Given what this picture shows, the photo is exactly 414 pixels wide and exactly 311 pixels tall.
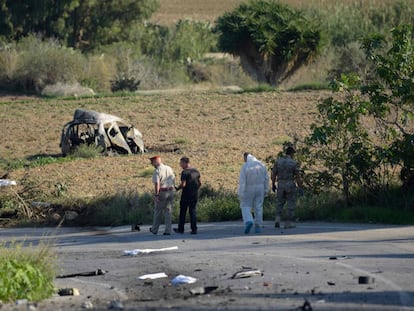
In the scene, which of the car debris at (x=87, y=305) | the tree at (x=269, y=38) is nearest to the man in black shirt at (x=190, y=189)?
the car debris at (x=87, y=305)

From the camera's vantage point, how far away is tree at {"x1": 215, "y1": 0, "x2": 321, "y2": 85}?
54.2 meters

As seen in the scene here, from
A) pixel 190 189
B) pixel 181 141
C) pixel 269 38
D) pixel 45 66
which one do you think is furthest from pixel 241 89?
pixel 190 189

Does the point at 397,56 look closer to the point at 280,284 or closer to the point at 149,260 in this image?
the point at 149,260

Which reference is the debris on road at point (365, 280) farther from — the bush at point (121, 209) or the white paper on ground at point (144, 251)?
the bush at point (121, 209)

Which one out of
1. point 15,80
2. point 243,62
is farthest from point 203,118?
point 15,80

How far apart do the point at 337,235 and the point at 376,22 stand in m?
55.1

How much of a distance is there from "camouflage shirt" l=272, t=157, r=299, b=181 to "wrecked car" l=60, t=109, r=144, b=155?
51.0 feet

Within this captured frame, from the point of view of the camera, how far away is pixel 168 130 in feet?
135

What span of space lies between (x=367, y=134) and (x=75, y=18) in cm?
5559

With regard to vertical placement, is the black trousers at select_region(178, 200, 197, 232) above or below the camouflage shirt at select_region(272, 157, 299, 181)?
below

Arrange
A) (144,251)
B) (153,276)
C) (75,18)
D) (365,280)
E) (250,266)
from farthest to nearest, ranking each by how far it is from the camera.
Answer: (75,18)
(144,251)
(250,266)
(153,276)
(365,280)

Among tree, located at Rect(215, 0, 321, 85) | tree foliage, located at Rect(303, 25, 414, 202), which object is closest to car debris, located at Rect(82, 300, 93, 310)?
tree foliage, located at Rect(303, 25, 414, 202)

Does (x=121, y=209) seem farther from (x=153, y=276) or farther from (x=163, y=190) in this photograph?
(x=153, y=276)

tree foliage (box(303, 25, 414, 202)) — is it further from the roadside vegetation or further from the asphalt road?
the asphalt road
